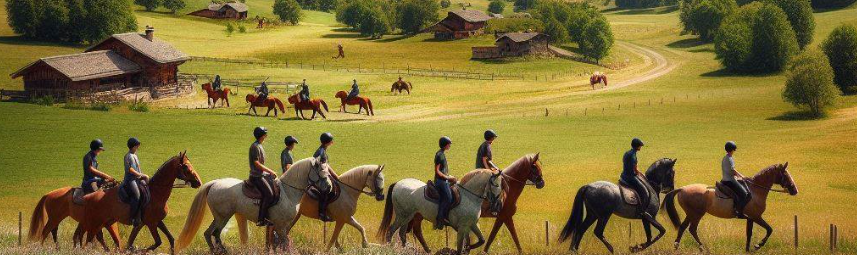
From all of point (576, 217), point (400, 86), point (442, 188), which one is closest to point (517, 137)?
point (400, 86)

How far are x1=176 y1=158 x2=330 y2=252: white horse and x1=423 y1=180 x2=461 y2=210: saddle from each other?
229cm

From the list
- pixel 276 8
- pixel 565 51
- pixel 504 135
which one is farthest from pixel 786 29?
pixel 276 8

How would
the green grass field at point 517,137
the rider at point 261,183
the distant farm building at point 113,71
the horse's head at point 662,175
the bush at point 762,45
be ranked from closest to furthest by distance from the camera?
the rider at point 261,183
the horse's head at point 662,175
the green grass field at point 517,137
the distant farm building at point 113,71
the bush at point 762,45

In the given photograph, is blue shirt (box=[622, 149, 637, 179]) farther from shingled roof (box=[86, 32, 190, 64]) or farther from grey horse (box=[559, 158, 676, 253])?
shingled roof (box=[86, 32, 190, 64])

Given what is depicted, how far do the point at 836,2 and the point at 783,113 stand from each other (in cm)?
8931

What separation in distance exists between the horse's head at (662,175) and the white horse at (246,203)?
7781mm

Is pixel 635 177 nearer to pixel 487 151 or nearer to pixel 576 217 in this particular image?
pixel 576 217

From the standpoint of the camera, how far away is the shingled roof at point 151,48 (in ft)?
245

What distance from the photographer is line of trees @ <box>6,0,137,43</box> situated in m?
106

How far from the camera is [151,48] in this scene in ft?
251

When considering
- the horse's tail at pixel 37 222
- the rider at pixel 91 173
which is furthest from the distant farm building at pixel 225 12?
the rider at pixel 91 173

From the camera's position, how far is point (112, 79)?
72812 mm

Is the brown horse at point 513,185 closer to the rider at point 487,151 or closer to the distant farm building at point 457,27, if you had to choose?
the rider at point 487,151

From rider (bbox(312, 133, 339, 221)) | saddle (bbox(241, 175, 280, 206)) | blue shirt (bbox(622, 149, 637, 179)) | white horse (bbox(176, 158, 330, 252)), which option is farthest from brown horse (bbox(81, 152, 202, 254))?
blue shirt (bbox(622, 149, 637, 179))
